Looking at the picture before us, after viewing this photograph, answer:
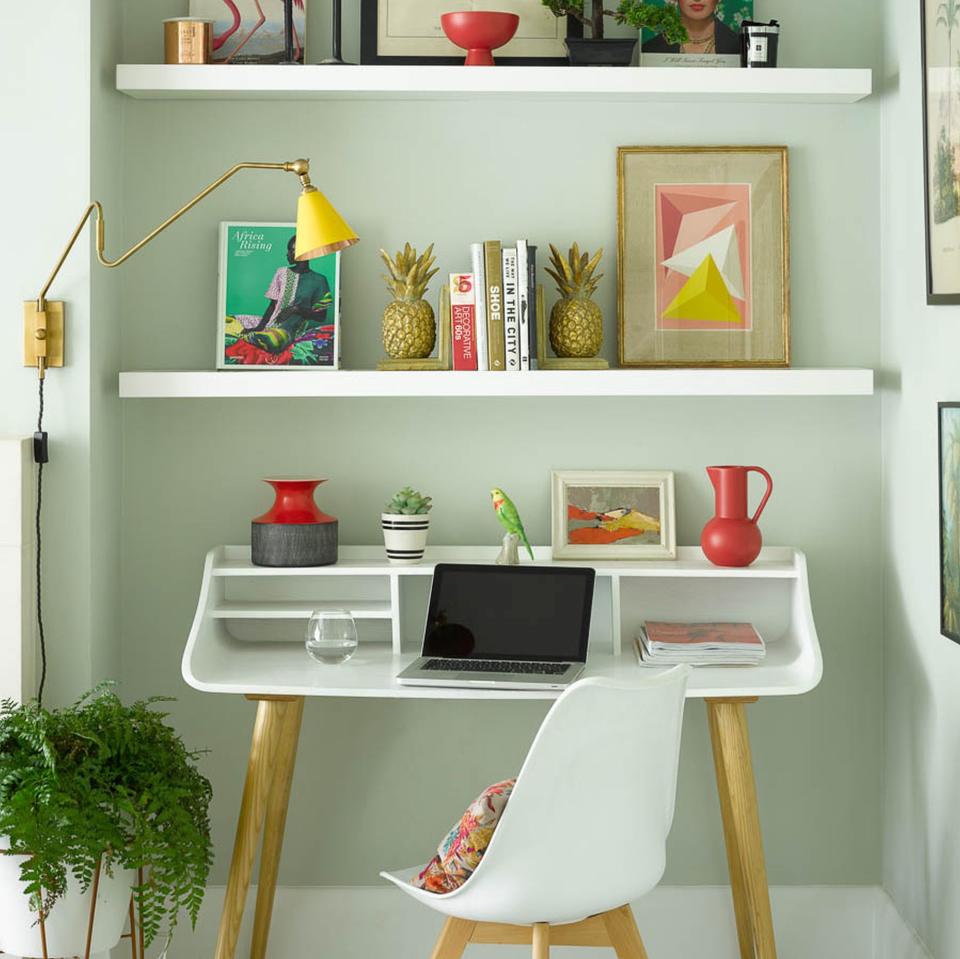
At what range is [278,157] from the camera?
2.50 metres

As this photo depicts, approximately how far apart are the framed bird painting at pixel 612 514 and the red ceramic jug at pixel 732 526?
134 mm

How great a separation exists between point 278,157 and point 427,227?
0.35 metres

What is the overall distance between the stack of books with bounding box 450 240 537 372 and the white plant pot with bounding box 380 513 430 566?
0.34 meters

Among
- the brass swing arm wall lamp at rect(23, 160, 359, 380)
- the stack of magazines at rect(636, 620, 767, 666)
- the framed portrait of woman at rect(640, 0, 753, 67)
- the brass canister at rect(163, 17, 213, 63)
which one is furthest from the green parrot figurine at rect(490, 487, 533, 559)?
the brass canister at rect(163, 17, 213, 63)

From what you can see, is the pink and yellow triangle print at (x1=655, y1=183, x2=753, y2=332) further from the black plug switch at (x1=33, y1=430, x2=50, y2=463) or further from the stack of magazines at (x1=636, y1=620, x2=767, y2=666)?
the black plug switch at (x1=33, y1=430, x2=50, y2=463)

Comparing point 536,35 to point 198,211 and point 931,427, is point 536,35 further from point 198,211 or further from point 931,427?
point 931,427

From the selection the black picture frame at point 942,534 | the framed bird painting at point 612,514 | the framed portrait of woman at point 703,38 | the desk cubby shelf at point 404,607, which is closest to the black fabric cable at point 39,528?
the desk cubby shelf at point 404,607

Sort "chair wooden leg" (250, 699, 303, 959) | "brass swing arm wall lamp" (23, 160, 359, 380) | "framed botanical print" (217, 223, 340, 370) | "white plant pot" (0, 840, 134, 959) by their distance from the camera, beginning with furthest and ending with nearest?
"framed botanical print" (217, 223, 340, 370)
"chair wooden leg" (250, 699, 303, 959)
"brass swing arm wall lamp" (23, 160, 359, 380)
"white plant pot" (0, 840, 134, 959)

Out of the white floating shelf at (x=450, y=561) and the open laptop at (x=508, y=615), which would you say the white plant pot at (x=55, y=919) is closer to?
the white floating shelf at (x=450, y=561)

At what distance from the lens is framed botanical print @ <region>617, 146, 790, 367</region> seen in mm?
2477

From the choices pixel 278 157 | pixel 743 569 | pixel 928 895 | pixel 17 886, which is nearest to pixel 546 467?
pixel 743 569

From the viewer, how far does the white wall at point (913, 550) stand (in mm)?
2176

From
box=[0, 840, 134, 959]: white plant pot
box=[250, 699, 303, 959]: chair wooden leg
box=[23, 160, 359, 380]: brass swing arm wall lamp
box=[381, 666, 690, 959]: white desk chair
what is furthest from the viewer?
box=[250, 699, 303, 959]: chair wooden leg

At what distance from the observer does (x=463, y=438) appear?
2.54 meters
